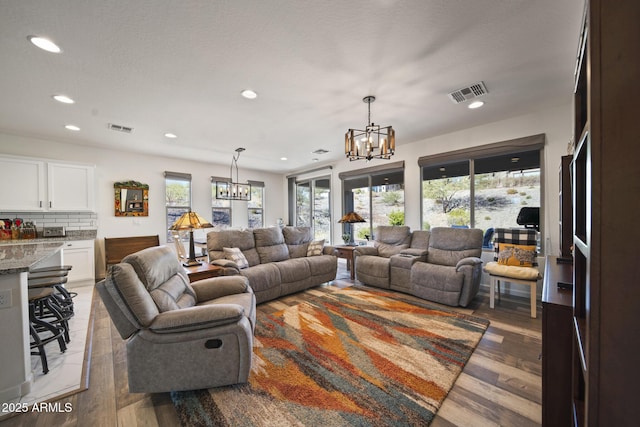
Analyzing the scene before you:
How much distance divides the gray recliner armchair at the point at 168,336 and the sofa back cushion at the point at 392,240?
326 cm

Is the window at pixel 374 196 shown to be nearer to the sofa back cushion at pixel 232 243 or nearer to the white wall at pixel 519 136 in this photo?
the white wall at pixel 519 136

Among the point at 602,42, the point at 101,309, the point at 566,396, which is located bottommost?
the point at 101,309

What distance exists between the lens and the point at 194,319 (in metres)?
1.62

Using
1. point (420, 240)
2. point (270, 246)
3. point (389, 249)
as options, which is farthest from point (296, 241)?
point (420, 240)

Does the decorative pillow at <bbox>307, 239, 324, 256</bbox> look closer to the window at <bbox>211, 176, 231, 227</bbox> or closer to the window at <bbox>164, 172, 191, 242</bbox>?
the window at <bbox>211, 176, 231, 227</bbox>

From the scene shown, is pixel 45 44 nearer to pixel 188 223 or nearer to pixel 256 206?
pixel 188 223

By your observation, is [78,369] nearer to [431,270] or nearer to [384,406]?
[384,406]

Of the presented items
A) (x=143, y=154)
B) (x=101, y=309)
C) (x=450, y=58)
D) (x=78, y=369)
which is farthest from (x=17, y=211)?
(x=450, y=58)

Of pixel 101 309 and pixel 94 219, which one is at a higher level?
pixel 94 219

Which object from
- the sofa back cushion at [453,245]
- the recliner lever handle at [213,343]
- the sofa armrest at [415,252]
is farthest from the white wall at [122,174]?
the sofa back cushion at [453,245]

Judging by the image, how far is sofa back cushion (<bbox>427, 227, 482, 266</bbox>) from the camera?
3740 mm

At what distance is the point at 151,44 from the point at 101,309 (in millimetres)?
3415

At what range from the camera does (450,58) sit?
2.25 m

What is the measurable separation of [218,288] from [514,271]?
3533 mm
